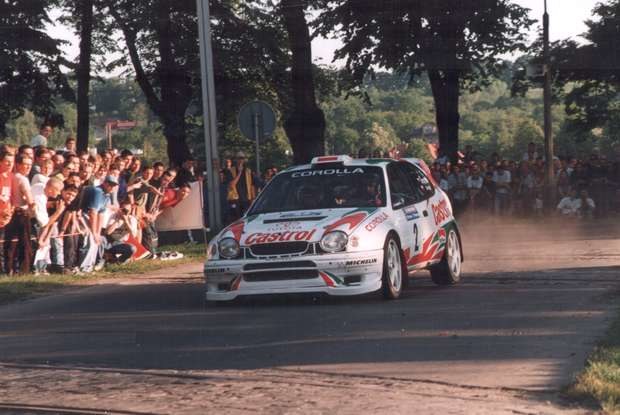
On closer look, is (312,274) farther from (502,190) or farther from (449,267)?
(502,190)

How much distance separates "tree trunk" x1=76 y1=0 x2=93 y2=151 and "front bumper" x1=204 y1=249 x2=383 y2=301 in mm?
23775

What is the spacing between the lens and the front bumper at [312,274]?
13391mm

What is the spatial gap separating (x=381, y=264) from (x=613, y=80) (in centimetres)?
3242

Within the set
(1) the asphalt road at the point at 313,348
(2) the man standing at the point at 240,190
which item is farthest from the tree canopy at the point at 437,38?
(1) the asphalt road at the point at 313,348

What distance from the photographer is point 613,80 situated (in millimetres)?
44031

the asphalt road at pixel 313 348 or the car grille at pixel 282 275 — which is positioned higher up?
the car grille at pixel 282 275

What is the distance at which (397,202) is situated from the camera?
14703 mm

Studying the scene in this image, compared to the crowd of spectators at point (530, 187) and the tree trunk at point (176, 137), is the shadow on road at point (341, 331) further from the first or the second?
the tree trunk at point (176, 137)

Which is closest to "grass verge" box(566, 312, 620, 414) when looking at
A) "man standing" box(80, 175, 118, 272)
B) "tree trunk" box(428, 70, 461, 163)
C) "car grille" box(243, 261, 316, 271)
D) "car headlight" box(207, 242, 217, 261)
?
"car grille" box(243, 261, 316, 271)

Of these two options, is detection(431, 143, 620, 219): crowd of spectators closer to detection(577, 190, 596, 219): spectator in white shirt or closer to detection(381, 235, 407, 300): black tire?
detection(577, 190, 596, 219): spectator in white shirt

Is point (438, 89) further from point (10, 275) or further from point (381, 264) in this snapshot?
point (381, 264)

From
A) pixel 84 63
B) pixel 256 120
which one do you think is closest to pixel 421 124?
pixel 84 63

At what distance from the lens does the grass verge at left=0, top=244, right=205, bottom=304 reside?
52.8 ft

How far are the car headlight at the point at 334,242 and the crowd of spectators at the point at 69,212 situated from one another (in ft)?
20.2
